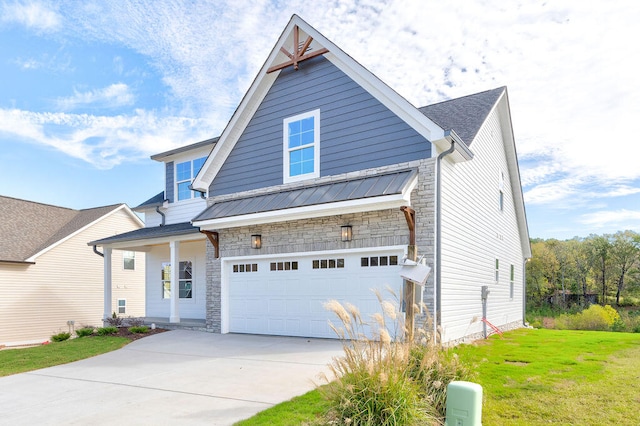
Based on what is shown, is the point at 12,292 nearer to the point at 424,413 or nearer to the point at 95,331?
the point at 95,331

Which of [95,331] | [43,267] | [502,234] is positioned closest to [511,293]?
[502,234]

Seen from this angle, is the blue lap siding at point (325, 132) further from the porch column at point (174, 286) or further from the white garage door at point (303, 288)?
the porch column at point (174, 286)

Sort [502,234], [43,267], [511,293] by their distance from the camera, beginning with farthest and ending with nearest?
[43,267] < [511,293] < [502,234]

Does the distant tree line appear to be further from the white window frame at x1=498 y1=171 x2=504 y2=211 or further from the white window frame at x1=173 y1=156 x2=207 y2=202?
the white window frame at x1=173 y1=156 x2=207 y2=202

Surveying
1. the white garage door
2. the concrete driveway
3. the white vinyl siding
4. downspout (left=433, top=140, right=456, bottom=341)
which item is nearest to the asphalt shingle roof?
the white garage door

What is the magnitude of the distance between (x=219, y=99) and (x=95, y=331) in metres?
9.19

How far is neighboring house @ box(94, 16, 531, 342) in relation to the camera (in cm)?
904

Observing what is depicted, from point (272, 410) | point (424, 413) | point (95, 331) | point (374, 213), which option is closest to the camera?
point (424, 413)

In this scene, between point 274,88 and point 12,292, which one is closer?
point 274,88

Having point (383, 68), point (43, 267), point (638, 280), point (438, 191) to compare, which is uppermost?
point (383, 68)

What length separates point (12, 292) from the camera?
18.3m

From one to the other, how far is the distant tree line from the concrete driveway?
24.6 metres

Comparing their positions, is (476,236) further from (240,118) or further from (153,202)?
(153,202)

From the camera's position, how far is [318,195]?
32.2 feet
